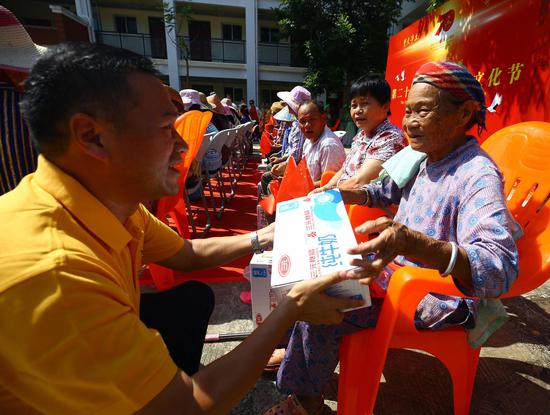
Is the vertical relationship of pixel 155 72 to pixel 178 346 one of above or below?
above

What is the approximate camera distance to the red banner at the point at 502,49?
265cm

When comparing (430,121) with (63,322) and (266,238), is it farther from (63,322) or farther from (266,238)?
(63,322)

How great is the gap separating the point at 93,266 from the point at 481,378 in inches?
85.4

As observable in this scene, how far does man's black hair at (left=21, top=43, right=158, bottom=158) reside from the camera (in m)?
0.84

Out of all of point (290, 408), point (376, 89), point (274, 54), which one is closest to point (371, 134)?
point (376, 89)

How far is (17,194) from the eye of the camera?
839mm

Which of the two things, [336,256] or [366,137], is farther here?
[366,137]

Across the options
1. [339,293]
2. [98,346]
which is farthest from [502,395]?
[98,346]

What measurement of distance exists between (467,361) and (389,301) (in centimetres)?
62

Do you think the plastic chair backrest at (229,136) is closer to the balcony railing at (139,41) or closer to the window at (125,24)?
the balcony railing at (139,41)

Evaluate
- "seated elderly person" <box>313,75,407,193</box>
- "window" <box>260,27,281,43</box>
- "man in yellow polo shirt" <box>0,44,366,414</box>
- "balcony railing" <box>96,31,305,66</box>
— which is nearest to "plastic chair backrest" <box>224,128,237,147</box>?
"seated elderly person" <box>313,75,407,193</box>

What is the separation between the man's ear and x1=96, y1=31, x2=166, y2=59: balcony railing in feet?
62.4

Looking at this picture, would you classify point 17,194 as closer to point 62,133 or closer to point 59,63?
point 62,133

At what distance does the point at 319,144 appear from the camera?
325 centimetres
